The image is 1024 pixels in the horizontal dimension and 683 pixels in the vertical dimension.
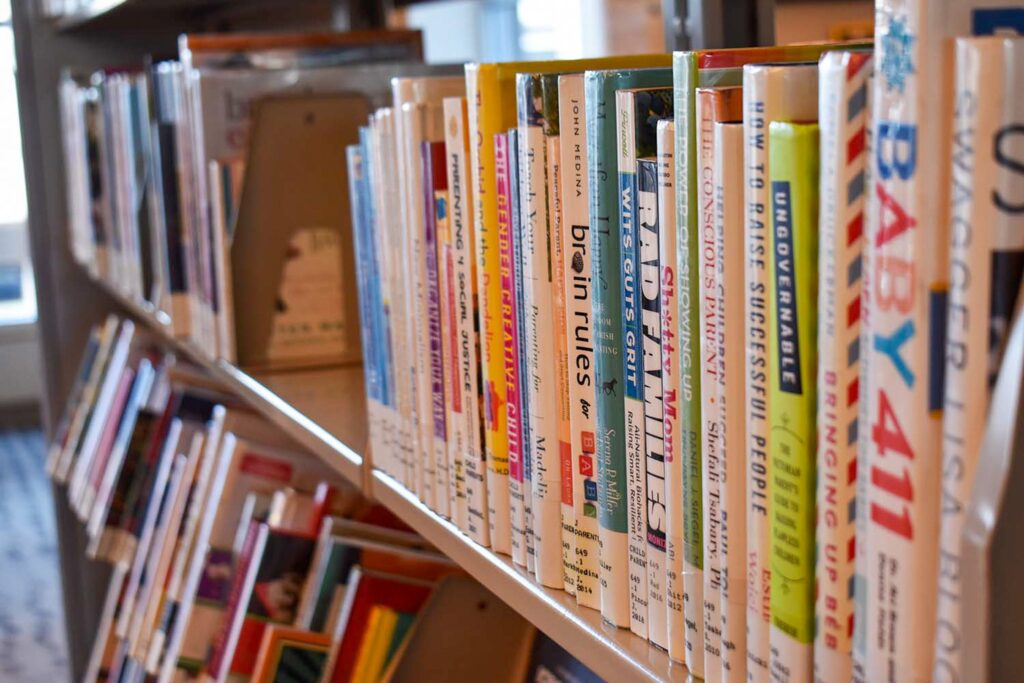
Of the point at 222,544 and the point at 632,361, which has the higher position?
the point at 632,361

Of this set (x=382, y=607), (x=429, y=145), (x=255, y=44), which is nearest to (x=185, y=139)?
(x=255, y=44)

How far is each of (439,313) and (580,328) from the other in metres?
0.21

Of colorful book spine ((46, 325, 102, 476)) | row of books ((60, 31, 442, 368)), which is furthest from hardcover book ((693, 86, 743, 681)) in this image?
colorful book spine ((46, 325, 102, 476))

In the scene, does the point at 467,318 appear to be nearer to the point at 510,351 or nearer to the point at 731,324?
the point at 510,351

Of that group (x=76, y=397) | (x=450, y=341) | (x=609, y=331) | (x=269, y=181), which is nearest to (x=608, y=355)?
(x=609, y=331)

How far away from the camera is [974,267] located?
371 mm

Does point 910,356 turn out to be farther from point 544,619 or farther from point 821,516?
point 544,619

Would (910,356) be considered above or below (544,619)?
above

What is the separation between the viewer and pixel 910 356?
394 millimetres

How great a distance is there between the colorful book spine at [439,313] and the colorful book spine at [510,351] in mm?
88

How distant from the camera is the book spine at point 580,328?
612 mm

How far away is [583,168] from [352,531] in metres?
0.75

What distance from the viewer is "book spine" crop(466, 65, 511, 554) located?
714 millimetres

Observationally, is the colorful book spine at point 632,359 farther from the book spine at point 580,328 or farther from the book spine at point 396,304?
the book spine at point 396,304
